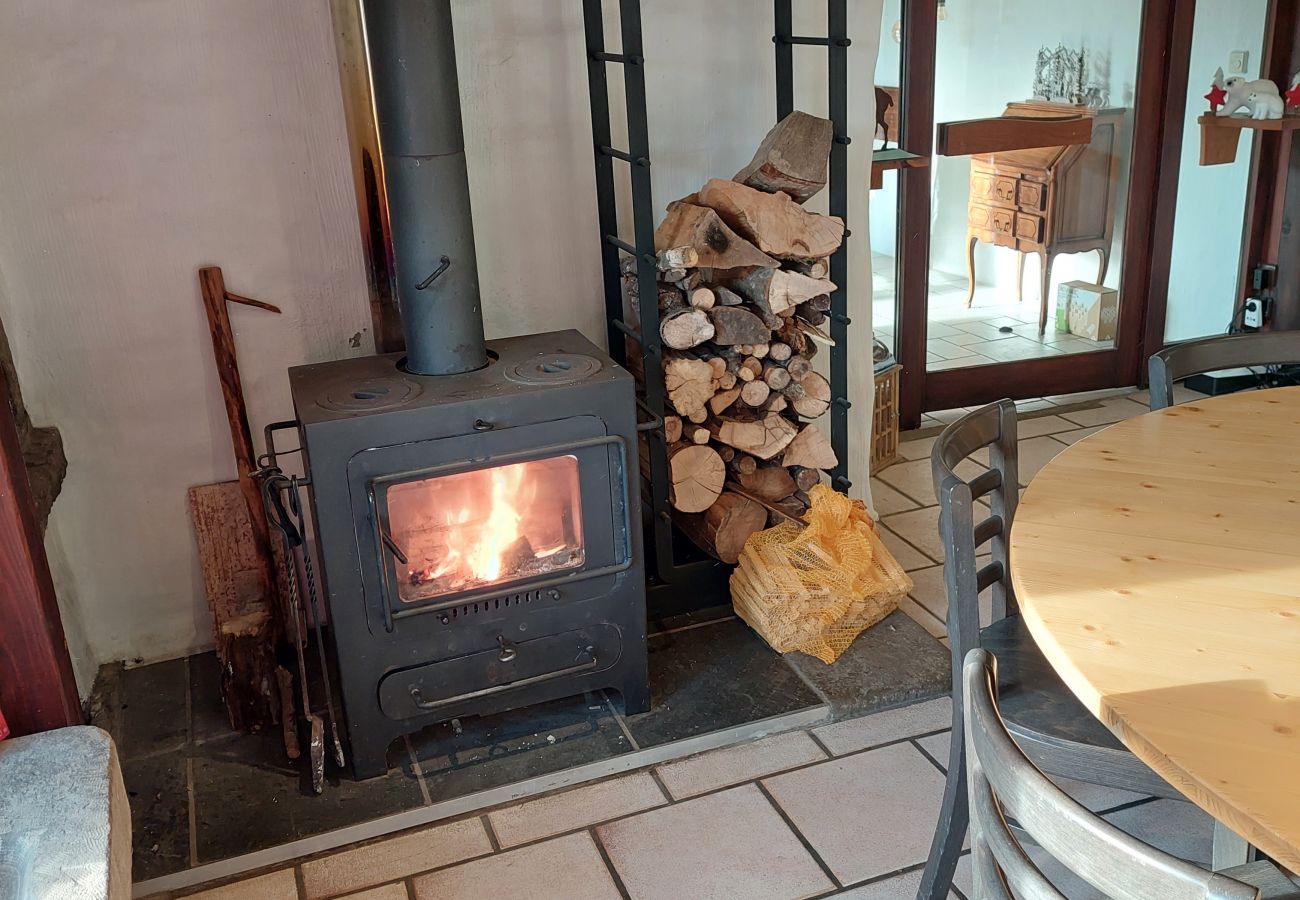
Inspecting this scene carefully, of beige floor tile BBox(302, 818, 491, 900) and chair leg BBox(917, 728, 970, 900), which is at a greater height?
chair leg BBox(917, 728, 970, 900)

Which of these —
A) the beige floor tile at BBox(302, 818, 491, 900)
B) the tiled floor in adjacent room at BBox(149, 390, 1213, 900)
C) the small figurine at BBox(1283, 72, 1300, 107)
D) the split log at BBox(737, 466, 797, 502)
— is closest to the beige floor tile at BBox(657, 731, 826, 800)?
the tiled floor in adjacent room at BBox(149, 390, 1213, 900)

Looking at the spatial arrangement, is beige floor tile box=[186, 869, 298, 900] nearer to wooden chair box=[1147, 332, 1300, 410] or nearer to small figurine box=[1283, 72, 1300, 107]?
wooden chair box=[1147, 332, 1300, 410]

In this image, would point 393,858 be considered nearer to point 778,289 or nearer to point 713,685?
point 713,685

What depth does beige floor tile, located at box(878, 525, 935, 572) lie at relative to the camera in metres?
3.05

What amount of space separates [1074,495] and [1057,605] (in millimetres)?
355

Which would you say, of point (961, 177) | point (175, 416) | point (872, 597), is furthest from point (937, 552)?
point (175, 416)

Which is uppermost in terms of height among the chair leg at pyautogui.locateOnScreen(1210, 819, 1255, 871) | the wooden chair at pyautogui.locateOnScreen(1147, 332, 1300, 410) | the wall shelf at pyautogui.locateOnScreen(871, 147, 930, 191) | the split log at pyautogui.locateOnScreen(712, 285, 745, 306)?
the wall shelf at pyautogui.locateOnScreen(871, 147, 930, 191)

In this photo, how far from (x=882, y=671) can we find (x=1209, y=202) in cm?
261

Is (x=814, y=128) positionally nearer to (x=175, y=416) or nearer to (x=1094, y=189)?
(x=175, y=416)

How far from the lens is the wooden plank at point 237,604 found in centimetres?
236

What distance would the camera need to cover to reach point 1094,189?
4012mm

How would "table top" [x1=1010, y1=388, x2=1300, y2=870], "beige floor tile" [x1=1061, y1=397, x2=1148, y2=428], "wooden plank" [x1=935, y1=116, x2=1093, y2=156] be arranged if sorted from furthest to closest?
"beige floor tile" [x1=1061, y1=397, x2=1148, y2=428]
"wooden plank" [x1=935, y1=116, x2=1093, y2=156]
"table top" [x1=1010, y1=388, x2=1300, y2=870]

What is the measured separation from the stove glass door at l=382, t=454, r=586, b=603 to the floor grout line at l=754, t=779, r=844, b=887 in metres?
0.55

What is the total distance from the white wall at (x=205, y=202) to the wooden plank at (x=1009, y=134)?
98cm
